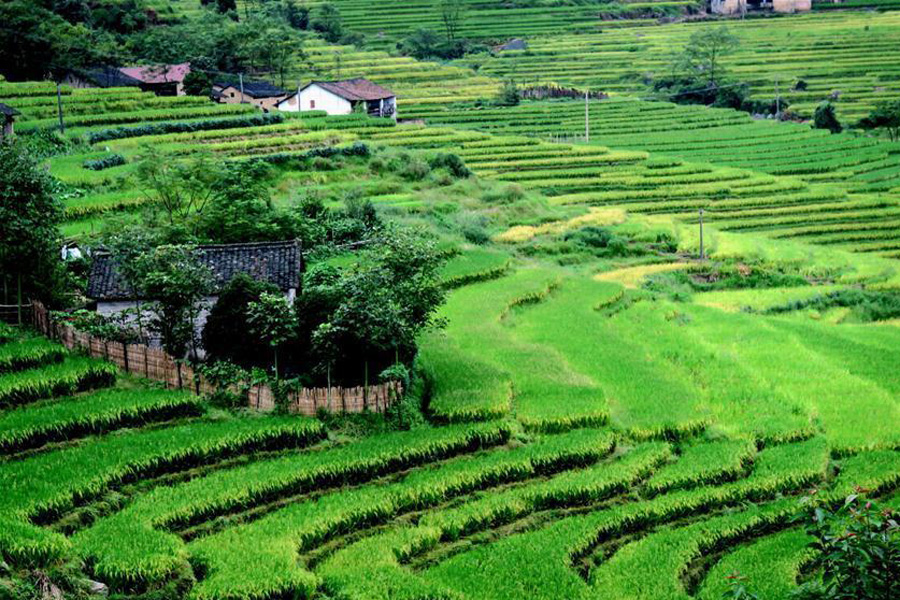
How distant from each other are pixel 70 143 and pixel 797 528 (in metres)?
34.1

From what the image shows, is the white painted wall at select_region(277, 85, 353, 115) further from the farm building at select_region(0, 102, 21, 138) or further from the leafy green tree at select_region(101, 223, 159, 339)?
the leafy green tree at select_region(101, 223, 159, 339)

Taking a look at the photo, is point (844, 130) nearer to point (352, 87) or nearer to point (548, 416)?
point (352, 87)

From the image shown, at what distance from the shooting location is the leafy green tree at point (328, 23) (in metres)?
85.9

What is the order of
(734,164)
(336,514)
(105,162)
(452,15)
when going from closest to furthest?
1. (336,514)
2. (105,162)
3. (734,164)
4. (452,15)

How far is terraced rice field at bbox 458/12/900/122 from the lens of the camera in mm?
73125

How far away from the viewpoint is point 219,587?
→ 14547 mm

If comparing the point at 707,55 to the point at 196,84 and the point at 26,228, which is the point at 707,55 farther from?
the point at 26,228

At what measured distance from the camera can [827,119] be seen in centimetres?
6456

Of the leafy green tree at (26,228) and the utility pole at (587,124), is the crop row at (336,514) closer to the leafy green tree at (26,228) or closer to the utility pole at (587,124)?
the leafy green tree at (26,228)

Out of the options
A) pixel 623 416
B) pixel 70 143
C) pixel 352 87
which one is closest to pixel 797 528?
pixel 623 416

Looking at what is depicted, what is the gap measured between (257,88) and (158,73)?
5354 mm

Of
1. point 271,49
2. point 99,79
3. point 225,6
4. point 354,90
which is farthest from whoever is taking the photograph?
point 225,6

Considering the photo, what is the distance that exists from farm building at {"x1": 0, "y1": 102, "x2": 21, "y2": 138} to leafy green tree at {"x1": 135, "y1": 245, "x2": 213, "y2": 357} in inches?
890

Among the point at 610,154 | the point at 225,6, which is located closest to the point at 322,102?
the point at 610,154
